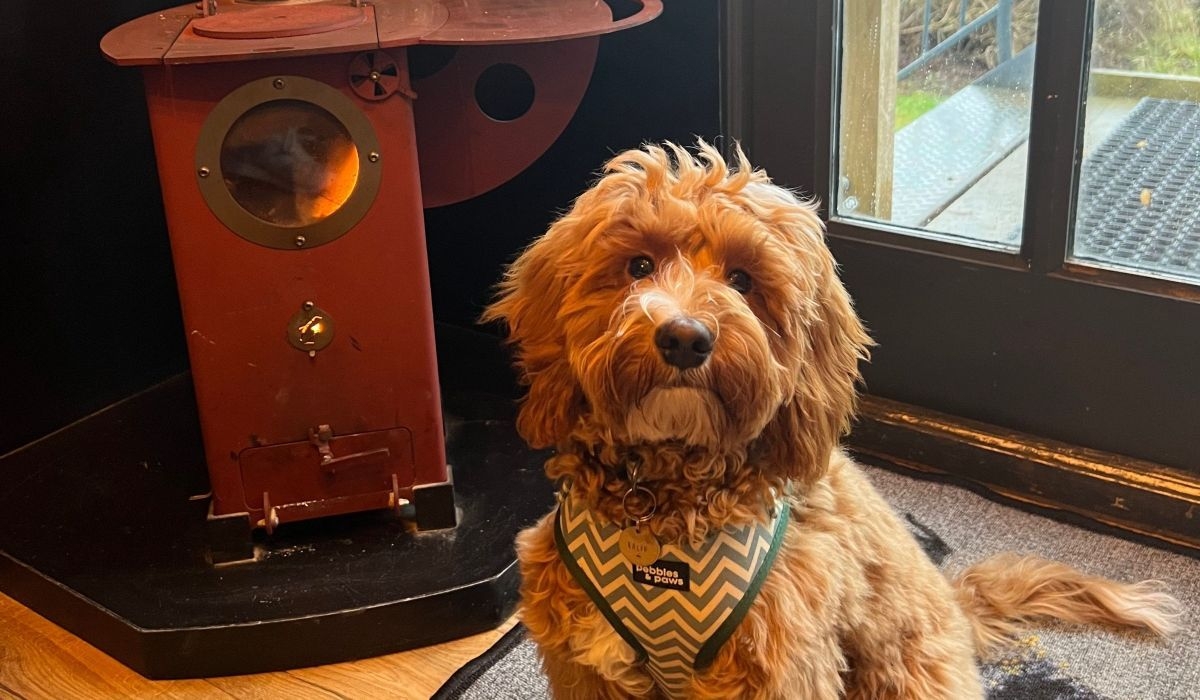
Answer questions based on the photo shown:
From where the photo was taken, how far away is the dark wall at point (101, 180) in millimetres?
1990

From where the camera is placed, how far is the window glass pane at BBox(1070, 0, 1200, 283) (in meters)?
1.76

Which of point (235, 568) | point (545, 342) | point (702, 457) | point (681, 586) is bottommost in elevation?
point (235, 568)

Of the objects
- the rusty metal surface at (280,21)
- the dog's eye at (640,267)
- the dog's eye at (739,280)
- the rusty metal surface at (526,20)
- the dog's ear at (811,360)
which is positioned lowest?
the dog's ear at (811,360)

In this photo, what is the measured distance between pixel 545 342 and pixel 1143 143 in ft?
3.57

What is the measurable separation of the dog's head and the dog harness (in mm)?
88

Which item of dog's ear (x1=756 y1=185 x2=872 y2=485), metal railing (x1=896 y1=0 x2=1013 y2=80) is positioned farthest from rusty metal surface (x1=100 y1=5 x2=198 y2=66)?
metal railing (x1=896 y1=0 x2=1013 y2=80)

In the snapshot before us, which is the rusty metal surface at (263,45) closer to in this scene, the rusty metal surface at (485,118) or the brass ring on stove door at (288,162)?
the brass ring on stove door at (288,162)

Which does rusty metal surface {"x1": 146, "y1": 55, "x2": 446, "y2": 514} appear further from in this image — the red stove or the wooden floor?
the wooden floor

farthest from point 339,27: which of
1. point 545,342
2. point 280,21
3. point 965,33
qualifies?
point 965,33

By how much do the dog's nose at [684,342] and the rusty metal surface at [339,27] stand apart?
68 cm

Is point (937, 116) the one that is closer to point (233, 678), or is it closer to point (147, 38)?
point (147, 38)

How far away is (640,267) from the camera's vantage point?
1.16m

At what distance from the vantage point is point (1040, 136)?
1.83 m

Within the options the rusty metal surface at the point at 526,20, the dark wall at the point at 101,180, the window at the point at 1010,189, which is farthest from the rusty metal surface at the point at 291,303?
the window at the point at 1010,189
